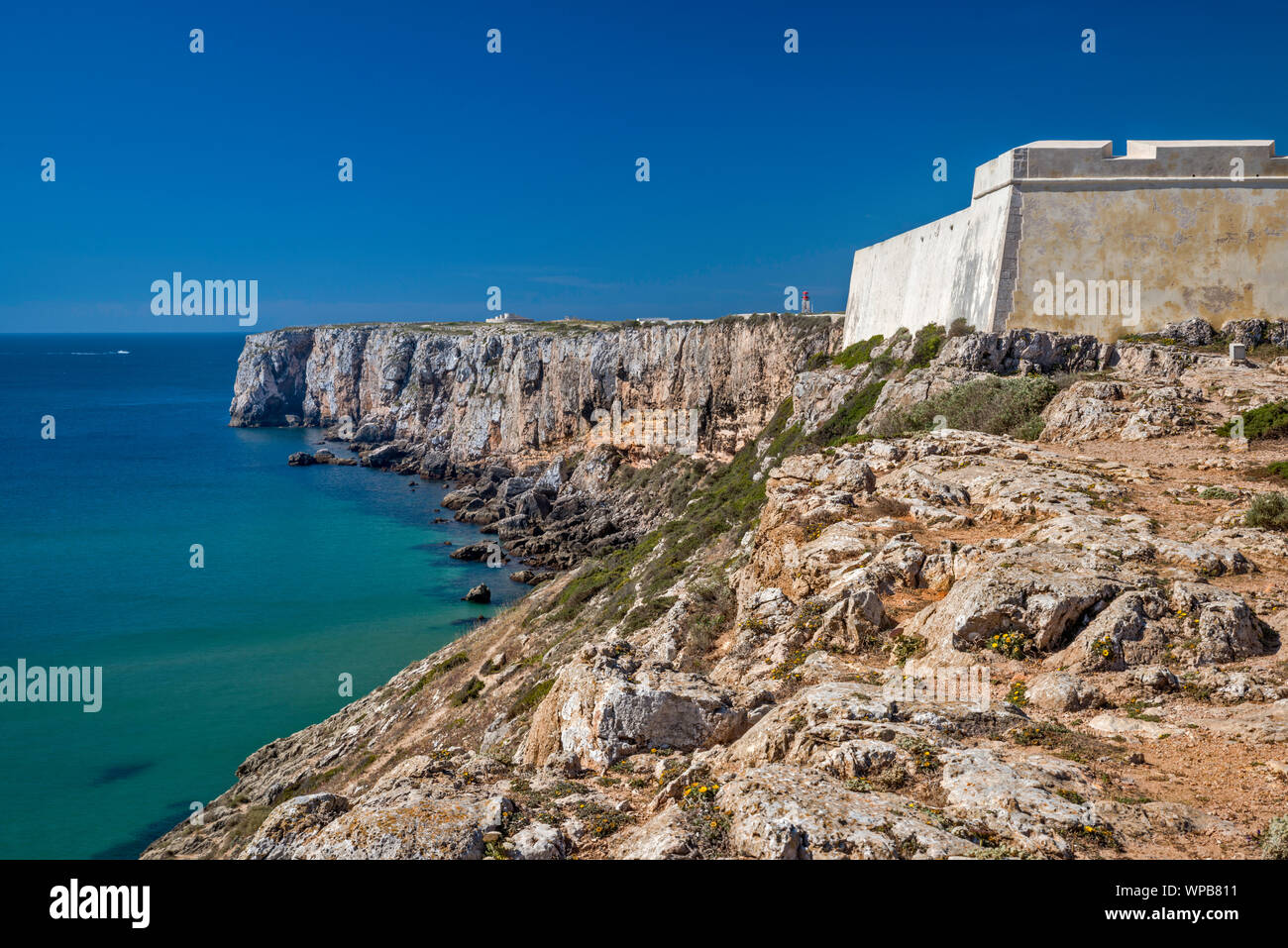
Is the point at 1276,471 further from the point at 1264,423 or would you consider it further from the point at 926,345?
the point at 926,345

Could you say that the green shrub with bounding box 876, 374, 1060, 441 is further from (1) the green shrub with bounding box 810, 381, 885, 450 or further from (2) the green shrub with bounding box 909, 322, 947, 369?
(1) the green shrub with bounding box 810, 381, 885, 450

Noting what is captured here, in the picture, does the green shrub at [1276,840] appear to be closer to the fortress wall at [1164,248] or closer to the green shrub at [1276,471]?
the green shrub at [1276,471]

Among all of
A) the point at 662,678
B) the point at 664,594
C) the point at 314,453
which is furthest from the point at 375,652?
the point at 314,453

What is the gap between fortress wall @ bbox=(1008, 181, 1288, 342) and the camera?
20.2 m

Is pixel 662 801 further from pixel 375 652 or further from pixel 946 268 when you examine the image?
pixel 375 652

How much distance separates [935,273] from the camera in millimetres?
27812

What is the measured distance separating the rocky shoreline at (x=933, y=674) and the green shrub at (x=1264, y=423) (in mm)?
105

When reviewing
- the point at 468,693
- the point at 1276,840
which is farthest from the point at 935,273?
the point at 1276,840

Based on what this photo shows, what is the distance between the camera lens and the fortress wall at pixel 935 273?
73.0 ft

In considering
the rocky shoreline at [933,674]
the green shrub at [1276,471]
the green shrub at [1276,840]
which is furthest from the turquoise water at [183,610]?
the green shrub at [1276,471]

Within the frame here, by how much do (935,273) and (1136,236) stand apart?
773cm

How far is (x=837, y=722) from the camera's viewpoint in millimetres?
7402

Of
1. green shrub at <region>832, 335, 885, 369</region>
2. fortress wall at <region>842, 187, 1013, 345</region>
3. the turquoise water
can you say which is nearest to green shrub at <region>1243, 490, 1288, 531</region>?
fortress wall at <region>842, 187, 1013, 345</region>

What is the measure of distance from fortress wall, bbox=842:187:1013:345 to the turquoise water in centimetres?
2419
